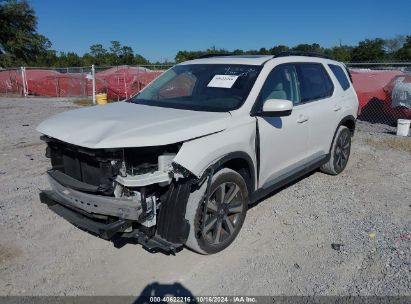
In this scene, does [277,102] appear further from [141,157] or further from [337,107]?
[337,107]

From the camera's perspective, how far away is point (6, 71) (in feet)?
83.0

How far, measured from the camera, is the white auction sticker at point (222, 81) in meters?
4.36

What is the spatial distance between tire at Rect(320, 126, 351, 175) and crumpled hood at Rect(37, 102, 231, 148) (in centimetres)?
282

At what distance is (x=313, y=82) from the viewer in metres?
5.32

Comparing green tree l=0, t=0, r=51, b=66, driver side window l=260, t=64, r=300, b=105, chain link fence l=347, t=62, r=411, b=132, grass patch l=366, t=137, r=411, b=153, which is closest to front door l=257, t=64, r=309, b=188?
driver side window l=260, t=64, r=300, b=105

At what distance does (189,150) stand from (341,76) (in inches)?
150

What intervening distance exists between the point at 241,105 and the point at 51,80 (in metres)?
21.6

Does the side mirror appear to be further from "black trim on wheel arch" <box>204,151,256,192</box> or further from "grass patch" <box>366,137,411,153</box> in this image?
"grass patch" <box>366,137,411,153</box>

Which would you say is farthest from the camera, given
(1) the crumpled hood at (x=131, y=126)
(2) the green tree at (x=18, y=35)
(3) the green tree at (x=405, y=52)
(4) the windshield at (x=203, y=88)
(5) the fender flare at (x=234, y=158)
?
(3) the green tree at (x=405, y=52)

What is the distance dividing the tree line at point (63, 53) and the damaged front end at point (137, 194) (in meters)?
30.1

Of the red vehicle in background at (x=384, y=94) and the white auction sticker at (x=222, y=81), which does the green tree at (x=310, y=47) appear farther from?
the white auction sticker at (x=222, y=81)

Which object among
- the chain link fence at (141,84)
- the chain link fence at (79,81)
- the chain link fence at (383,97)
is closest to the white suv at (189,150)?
the chain link fence at (383,97)

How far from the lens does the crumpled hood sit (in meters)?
3.22

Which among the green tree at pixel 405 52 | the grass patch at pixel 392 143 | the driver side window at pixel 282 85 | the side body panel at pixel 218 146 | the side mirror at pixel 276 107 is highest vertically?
the green tree at pixel 405 52
